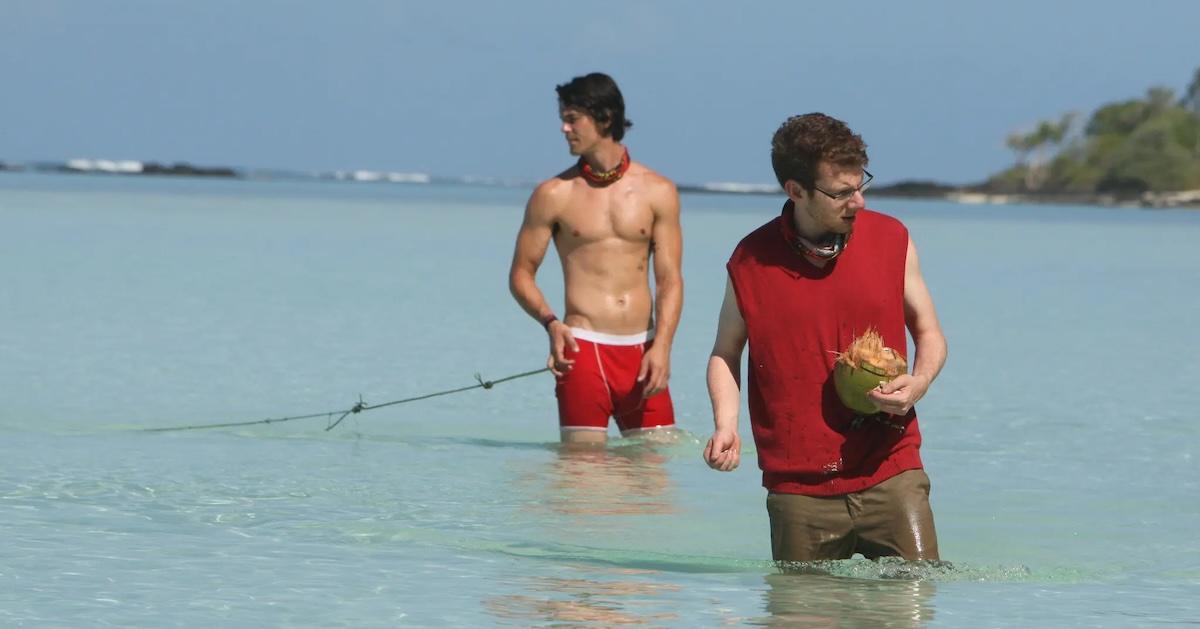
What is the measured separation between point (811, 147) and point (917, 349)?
71 cm

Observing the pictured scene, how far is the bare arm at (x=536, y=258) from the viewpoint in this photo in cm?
970

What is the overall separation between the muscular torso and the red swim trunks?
6 centimetres

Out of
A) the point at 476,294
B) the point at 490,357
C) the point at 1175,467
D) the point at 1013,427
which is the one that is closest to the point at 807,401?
the point at 1175,467

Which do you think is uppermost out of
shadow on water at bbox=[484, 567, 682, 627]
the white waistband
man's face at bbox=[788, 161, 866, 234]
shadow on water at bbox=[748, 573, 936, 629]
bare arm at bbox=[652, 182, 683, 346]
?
man's face at bbox=[788, 161, 866, 234]

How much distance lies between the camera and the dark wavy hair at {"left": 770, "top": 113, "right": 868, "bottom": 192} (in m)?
5.95

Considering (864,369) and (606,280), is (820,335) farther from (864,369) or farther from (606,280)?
(606,280)

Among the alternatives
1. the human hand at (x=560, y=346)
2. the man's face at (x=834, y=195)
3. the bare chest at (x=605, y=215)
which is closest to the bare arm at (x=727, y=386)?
the man's face at (x=834, y=195)

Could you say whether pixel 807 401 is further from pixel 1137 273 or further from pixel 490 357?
pixel 1137 273

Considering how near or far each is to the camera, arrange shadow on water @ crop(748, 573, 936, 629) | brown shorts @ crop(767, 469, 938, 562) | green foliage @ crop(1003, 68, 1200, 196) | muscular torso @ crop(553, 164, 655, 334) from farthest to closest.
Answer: green foliage @ crop(1003, 68, 1200, 196) < muscular torso @ crop(553, 164, 655, 334) < shadow on water @ crop(748, 573, 936, 629) < brown shorts @ crop(767, 469, 938, 562)

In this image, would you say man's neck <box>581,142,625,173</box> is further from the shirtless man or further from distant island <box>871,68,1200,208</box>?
distant island <box>871,68,1200,208</box>

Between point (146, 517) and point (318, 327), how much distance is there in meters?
12.1

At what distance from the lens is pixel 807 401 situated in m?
6.17

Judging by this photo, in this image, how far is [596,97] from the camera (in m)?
9.49

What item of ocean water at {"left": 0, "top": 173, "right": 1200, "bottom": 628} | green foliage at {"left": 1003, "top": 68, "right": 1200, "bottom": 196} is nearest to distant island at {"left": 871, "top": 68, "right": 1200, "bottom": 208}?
green foliage at {"left": 1003, "top": 68, "right": 1200, "bottom": 196}
